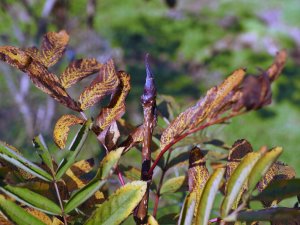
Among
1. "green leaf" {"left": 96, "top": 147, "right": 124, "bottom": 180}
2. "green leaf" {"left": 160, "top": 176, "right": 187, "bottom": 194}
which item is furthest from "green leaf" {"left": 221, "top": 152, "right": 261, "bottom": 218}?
"green leaf" {"left": 160, "top": 176, "right": 187, "bottom": 194}

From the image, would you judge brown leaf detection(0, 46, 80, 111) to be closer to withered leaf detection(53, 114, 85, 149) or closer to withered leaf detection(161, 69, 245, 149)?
withered leaf detection(53, 114, 85, 149)

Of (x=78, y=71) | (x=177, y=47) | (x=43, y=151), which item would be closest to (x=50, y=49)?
(x=78, y=71)

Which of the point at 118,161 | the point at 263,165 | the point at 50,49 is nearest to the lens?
the point at 263,165

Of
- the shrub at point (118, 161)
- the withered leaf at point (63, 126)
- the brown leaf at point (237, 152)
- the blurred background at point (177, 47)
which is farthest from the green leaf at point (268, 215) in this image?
the blurred background at point (177, 47)

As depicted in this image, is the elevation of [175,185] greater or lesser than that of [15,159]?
lesser

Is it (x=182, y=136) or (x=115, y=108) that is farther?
(x=115, y=108)

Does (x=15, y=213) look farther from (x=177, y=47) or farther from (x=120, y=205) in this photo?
(x=177, y=47)

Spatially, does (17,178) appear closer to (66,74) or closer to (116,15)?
(66,74)

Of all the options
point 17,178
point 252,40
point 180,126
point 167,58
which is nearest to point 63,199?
point 17,178
